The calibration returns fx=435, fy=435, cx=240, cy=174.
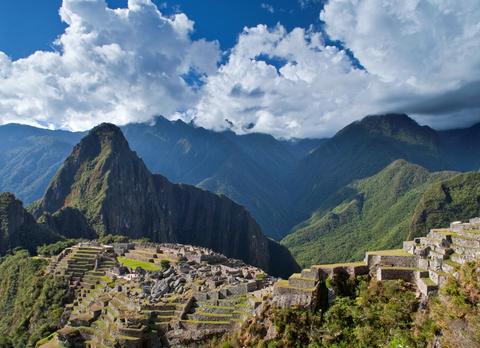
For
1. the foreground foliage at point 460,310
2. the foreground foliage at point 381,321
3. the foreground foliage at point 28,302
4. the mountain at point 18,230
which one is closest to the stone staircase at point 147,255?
the foreground foliage at point 28,302

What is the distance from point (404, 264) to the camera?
31.2 metres

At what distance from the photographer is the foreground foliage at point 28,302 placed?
225ft

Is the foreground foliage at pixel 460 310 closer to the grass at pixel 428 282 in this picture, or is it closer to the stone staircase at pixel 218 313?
the grass at pixel 428 282

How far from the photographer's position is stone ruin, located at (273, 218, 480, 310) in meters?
27.7

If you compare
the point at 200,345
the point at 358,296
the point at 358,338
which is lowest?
the point at 200,345

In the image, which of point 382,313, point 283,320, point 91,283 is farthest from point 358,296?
point 91,283

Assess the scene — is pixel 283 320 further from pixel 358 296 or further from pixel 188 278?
pixel 188 278

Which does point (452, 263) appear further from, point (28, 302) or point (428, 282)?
point (28, 302)

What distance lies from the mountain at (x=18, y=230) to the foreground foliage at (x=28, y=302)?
3374 centimetres

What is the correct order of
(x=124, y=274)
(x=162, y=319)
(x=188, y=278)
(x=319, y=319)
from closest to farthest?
(x=319, y=319), (x=162, y=319), (x=188, y=278), (x=124, y=274)

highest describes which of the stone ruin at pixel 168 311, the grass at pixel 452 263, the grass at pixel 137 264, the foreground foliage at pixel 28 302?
the grass at pixel 452 263

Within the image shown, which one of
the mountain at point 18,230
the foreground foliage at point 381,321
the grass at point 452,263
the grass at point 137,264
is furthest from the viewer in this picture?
the mountain at point 18,230

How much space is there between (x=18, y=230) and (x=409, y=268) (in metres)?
142

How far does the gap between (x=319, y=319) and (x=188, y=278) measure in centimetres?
2260
